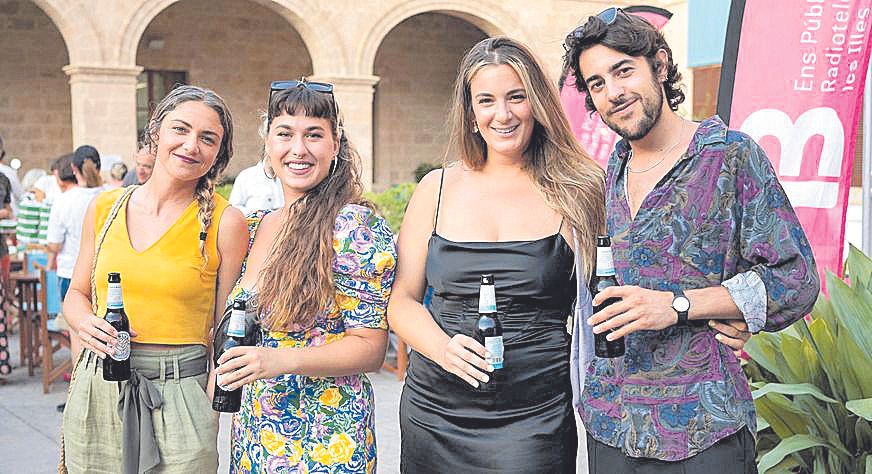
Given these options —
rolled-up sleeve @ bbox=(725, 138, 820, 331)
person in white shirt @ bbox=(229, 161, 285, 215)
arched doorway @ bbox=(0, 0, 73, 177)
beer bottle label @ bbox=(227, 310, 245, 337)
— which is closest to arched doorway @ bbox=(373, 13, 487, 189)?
arched doorway @ bbox=(0, 0, 73, 177)

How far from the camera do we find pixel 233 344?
2457mm

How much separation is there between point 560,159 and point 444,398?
750 mm

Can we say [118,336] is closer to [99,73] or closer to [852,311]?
[852,311]

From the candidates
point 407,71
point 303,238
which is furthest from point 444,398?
point 407,71

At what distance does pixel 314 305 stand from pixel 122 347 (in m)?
0.59

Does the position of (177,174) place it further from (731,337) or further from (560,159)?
(731,337)

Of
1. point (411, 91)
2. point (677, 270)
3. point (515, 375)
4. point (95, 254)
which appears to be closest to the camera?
point (677, 270)

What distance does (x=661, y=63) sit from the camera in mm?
2277

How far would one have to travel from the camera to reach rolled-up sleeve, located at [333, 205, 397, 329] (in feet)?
8.32

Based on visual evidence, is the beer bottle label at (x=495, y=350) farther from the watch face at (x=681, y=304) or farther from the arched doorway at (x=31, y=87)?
the arched doorway at (x=31, y=87)

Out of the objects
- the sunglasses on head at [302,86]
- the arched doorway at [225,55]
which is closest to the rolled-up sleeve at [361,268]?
the sunglasses on head at [302,86]

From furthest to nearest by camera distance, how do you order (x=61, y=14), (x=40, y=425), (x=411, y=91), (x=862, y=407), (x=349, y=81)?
(x=411, y=91), (x=349, y=81), (x=61, y=14), (x=40, y=425), (x=862, y=407)

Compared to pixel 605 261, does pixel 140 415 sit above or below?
below

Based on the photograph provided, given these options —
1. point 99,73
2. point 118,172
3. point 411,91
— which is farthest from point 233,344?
point 411,91
